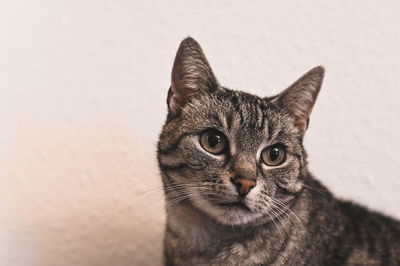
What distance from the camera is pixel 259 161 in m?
0.89

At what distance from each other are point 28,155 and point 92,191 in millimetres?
208

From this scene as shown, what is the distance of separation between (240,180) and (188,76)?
269mm

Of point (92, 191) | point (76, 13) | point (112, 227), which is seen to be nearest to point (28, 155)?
point (92, 191)

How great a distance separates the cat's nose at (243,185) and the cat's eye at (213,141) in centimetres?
9

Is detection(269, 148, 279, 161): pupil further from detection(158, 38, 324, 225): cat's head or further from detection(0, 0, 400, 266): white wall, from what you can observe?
detection(0, 0, 400, 266): white wall

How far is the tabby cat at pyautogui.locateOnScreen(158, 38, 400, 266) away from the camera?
0.84 meters

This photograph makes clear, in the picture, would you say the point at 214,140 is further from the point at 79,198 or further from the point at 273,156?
the point at 79,198

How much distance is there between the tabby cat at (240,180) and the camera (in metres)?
0.84

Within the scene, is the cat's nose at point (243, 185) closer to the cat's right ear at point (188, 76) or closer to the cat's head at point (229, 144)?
the cat's head at point (229, 144)

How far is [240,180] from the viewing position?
80 cm

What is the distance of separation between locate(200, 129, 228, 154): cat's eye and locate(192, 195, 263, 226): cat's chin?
0.11m

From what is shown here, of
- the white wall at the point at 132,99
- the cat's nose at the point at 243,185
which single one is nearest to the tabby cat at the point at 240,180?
the cat's nose at the point at 243,185

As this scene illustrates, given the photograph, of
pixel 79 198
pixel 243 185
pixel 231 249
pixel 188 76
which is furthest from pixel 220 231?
pixel 79 198

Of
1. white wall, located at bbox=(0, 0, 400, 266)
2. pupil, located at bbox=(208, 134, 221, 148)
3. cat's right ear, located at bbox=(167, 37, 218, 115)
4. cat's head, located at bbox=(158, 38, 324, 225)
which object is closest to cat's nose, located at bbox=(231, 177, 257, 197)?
cat's head, located at bbox=(158, 38, 324, 225)
